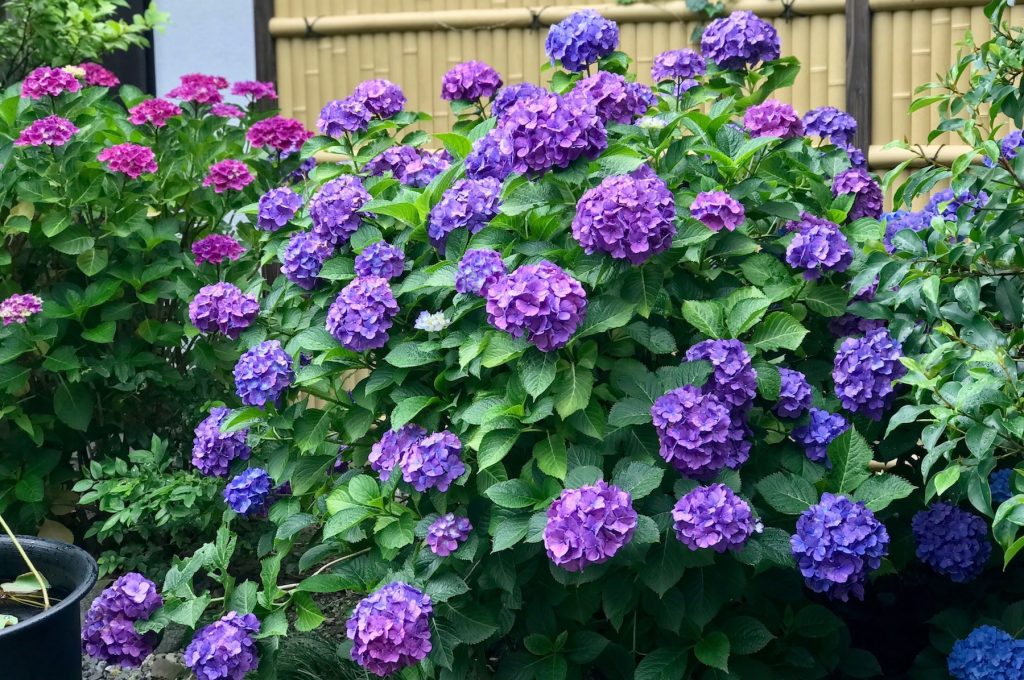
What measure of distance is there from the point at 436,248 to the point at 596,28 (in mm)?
576

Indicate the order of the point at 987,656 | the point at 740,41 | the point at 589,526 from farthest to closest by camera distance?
the point at 740,41, the point at 987,656, the point at 589,526

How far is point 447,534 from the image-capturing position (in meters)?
2.08

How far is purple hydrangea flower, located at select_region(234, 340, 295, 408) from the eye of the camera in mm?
2369

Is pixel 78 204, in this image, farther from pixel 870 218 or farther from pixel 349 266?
pixel 870 218

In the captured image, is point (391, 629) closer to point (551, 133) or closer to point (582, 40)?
point (551, 133)

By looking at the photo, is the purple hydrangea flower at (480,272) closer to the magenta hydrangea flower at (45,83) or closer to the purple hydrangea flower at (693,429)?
the purple hydrangea flower at (693,429)

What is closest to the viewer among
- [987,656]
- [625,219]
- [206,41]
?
[625,219]

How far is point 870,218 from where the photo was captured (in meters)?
2.45

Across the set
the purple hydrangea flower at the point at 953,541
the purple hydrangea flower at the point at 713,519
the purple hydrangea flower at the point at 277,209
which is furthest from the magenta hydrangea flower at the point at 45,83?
the purple hydrangea flower at the point at 953,541

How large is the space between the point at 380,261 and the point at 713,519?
2.55ft

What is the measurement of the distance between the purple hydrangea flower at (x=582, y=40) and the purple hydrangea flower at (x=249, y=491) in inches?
41.6

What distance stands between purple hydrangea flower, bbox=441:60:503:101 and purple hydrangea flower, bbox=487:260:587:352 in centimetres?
80

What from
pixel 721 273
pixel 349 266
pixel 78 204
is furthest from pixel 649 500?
pixel 78 204

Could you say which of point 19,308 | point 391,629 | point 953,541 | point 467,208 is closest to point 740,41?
point 467,208
